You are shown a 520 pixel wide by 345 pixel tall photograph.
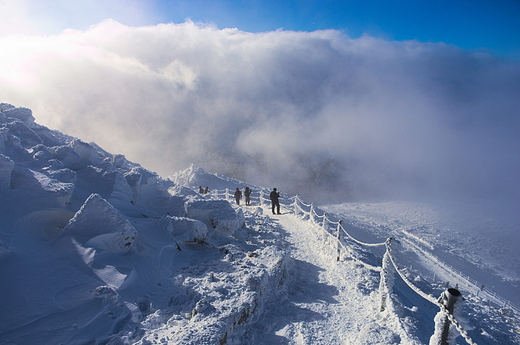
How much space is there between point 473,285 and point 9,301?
1562 centimetres

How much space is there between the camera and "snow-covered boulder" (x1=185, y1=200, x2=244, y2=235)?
7.74m

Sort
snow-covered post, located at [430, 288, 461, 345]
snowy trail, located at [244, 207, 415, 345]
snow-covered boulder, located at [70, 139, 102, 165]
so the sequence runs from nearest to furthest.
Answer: snow-covered post, located at [430, 288, 461, 345] → snowy trail, located at [244, 207, 415, 345] → snow-covered boulder, located at [70, 139, 102, 165]

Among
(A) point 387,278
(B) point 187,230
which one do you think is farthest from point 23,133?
(A) point 387,278

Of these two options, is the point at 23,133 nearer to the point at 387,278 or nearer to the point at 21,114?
the point at 21,114

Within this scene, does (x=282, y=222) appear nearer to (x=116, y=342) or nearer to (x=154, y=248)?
(x=154, y=248)

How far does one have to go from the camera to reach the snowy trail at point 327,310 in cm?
396

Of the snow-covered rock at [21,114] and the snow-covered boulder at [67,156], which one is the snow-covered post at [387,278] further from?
the snow-covered rock at [21,114]

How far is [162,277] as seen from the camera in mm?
4789

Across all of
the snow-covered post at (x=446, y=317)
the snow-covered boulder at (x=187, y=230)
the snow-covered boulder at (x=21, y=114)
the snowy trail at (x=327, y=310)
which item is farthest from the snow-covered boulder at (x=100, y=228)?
the snow-covered boulder at (x=21, y=114)

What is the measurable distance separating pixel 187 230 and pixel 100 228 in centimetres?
218

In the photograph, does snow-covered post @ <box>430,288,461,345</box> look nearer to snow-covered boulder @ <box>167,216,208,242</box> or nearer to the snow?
the snow

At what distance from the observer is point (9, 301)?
10.3 ft

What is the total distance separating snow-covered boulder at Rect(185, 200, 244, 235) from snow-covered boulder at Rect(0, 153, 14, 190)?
4.05 m

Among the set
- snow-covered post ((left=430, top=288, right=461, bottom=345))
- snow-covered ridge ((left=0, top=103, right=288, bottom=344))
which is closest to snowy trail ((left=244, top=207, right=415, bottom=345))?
snow-covered ridge ((left=0, top=103, right=288, bottom=344))
